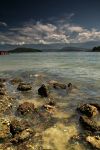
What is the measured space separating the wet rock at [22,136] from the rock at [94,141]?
3123 mm

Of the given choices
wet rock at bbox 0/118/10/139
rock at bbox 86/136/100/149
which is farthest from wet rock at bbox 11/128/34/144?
rock at bbox 86/136/100/149

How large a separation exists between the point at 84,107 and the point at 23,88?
9261 millimetres

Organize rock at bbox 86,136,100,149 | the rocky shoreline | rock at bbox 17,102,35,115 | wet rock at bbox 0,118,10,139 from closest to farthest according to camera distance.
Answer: rock at bbox 86,136,100,149
the rocky shoreline
wet rock at bbox 0,118,10,139
rock at bbox 17,102,35,115

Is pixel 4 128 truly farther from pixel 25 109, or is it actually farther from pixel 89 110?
pixel 89 110

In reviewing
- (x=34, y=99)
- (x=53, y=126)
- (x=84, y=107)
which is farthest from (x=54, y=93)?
(x=53, y=126)

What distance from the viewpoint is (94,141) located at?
10289mm

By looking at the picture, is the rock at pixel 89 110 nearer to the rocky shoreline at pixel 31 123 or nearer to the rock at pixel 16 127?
the rocky shoreline at pixel 31 123

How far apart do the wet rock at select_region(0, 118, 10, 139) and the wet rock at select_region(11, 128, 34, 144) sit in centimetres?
73

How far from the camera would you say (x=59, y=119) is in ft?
44.7

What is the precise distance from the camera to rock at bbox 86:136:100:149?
9.97m

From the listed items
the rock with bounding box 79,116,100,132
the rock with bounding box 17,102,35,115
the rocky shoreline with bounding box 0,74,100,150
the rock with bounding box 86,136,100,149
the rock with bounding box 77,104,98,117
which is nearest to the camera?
the rock with bounding box 86,136,100,149

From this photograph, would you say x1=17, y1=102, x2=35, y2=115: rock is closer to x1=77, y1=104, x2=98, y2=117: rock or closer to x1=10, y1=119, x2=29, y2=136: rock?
x1=10, y1=119, x2=29, y2=136: rock

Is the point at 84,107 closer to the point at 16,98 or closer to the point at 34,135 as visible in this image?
the point at 34,135

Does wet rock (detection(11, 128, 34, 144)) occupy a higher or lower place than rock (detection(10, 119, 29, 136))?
lower
